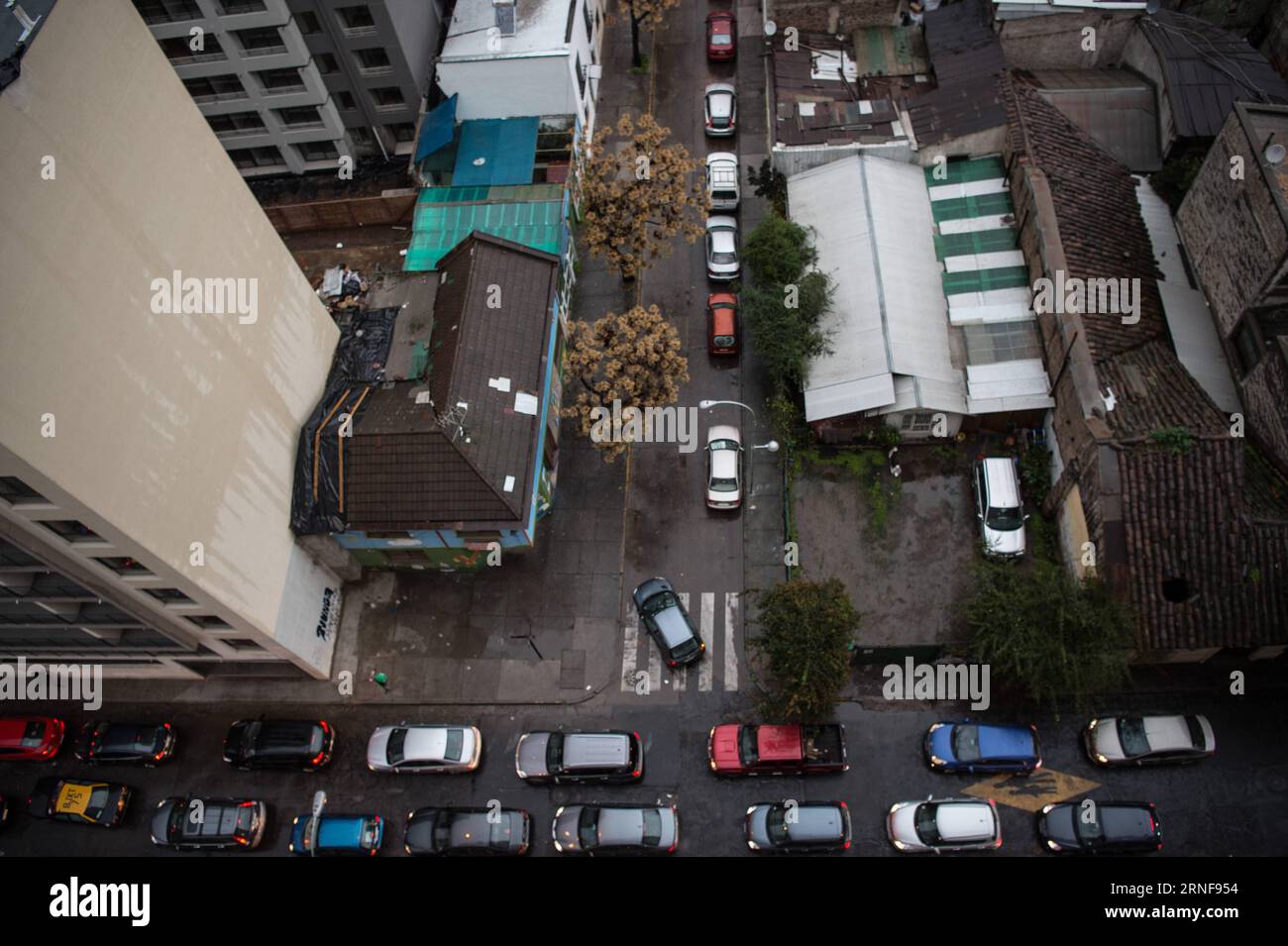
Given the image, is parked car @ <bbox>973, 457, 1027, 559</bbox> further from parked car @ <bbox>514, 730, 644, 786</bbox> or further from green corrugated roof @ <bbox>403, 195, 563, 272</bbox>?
green corrugated roof @ <bbox>403, 195, 563, 272</bbox>

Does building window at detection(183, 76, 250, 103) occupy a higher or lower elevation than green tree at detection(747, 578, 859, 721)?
higher

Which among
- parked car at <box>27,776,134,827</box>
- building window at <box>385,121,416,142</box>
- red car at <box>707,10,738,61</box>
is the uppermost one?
red car at <box>707,10,738,61</box>

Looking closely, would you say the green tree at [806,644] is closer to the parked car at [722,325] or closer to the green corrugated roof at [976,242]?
the parked car at [722,325]

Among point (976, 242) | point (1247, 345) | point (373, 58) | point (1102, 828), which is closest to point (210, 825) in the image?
point (1102, 828)

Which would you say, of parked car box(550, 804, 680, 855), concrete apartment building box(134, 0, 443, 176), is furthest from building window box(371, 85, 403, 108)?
parked car box(550, 804, 680, 855)

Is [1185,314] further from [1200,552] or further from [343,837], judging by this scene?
[343,837]

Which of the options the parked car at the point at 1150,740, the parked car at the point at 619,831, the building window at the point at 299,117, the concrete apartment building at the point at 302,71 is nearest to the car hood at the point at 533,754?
the parked car at the point at 619,831

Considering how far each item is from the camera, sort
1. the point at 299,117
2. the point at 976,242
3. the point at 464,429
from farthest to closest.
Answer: the point at 299,117
the point at 976,242
the point at 464,429
